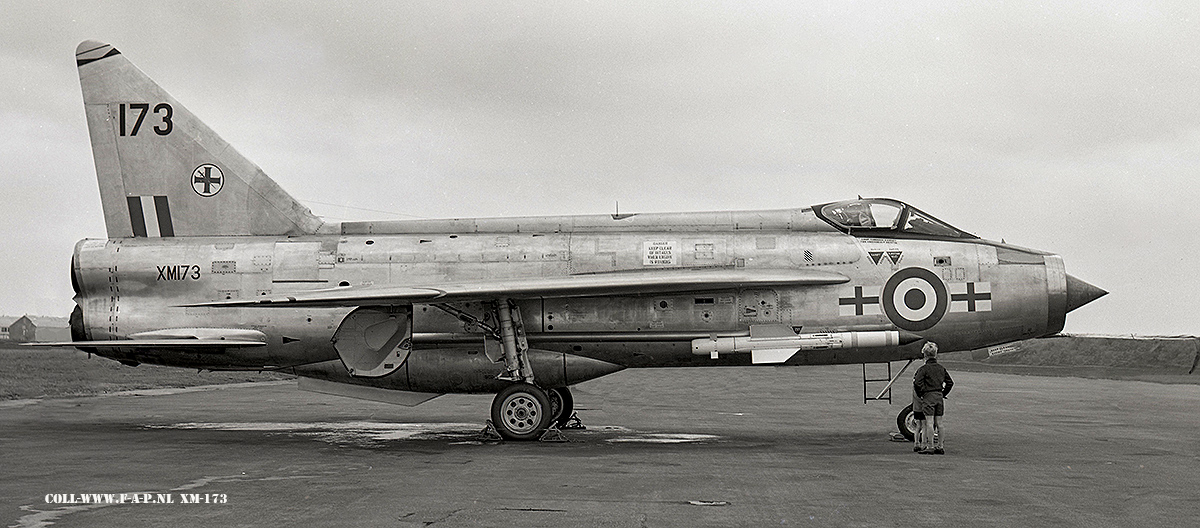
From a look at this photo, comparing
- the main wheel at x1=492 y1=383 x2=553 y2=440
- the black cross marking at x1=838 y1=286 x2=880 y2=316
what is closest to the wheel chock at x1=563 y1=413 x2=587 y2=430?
the main wheel at x1=492 y1=383 x2=553 y2=440

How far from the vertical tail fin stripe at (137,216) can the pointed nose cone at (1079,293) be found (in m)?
14.8

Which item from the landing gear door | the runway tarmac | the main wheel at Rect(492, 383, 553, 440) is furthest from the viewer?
the landing gear door

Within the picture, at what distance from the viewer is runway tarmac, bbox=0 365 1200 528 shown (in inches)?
335

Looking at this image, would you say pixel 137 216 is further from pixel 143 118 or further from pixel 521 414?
pixel 521 414

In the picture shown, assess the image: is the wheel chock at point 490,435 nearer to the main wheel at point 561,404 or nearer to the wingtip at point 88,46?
the main wheel at point 561,404

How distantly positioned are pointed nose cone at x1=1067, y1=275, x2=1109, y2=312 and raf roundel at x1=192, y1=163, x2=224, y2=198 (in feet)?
45.0

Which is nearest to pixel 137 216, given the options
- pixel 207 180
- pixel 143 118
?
pixel 207 180

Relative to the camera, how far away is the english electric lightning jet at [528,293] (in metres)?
15.2

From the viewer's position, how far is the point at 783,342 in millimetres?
14953

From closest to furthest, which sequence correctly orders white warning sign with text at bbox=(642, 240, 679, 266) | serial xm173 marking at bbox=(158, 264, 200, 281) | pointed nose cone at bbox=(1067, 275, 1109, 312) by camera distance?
pointed nose cone at bbox=(1067, 275, 1109, 312)
white warning sign with text at bbox=(642, 240, 679, 266)
serial xm173 marking at bbox=(158, 264, 200, 281)

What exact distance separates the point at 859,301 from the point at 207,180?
10841 mm

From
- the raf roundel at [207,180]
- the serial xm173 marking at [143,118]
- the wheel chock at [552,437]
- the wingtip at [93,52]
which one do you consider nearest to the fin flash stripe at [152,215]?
the raf roundel at [207,180]

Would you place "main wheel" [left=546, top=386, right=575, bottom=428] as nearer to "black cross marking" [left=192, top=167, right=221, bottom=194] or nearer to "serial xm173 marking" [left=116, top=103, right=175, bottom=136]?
"black cross marking" [left=192, top=167, right=221, bottom=194]

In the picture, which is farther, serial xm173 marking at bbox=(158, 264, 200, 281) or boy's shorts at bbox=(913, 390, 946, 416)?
serial xm173 marking at bbox=(158, 264, 200, 281)
